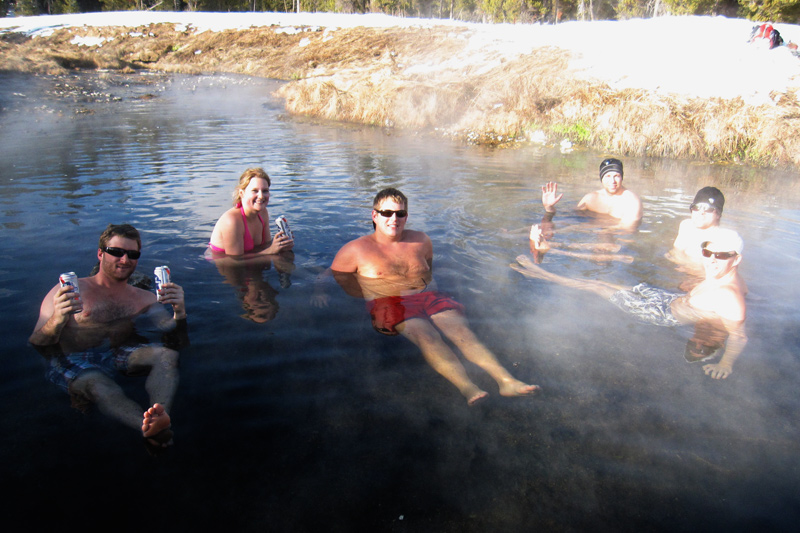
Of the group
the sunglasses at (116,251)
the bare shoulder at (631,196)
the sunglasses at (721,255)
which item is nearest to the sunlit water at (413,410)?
the bare shoulder at (631,196)

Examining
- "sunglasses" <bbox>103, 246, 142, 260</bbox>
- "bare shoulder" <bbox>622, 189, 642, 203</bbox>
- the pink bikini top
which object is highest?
"bare shoulder" <bbox>622, 189, 642, 203</bbox>

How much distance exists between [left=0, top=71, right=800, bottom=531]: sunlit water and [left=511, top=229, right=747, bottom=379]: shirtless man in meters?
0.14

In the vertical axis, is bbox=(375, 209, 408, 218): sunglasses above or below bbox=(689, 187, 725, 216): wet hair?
below

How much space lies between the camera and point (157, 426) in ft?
9.24

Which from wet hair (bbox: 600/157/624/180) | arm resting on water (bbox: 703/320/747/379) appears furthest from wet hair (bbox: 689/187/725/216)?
wet hair (bbox: 600/157/624/180)

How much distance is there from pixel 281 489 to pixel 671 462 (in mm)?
2171

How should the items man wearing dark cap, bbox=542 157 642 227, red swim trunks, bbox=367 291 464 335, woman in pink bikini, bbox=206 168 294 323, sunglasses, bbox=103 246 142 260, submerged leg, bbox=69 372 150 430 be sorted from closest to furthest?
submerged leg, bbox=69 372 150 430 → sunglasses, bbox=103 246 142 260 → red swim trunks, bbox=367 291 464 335 → woman in pink bikini, bbox=206 168 294 323 → man wearing dark cap, bbox=542 157 642 227

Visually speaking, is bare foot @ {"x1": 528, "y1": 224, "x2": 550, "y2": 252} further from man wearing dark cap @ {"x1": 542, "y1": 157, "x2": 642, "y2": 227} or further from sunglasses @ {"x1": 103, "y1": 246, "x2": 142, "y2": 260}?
sunglasses @ {"x1": 103, "y1": 246, "x2": 142, "y2": 260}

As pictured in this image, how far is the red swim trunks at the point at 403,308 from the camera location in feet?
14.0

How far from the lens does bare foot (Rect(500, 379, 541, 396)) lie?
3344 millimetres

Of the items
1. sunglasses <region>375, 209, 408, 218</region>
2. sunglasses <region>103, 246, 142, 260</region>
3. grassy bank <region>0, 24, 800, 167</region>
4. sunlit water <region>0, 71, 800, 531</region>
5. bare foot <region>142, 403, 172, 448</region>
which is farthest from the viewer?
grassy bank <region>0, 24, 800, 167</region>

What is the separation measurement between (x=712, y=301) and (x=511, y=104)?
41.8 feet

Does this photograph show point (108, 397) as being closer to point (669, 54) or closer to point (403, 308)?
point (403, 308)

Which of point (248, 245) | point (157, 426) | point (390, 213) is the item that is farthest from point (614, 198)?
point (157, 426)
